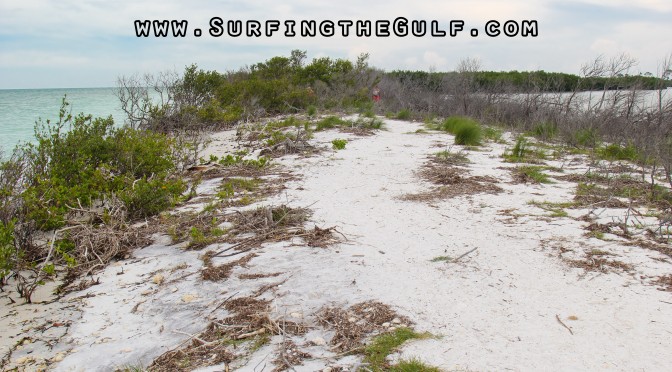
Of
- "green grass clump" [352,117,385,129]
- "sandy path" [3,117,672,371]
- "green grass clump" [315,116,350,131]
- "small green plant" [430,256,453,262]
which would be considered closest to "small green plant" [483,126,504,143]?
"green grass clump" [352,117,385,129]

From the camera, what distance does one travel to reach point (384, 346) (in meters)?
2.98

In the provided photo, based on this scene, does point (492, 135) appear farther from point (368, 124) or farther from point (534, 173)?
point (534, 173)

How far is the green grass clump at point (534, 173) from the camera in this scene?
716 cm

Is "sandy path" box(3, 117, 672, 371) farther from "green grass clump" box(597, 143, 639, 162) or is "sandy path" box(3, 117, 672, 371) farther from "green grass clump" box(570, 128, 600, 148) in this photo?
"green grass clump" box(570, 128, 600, 148)

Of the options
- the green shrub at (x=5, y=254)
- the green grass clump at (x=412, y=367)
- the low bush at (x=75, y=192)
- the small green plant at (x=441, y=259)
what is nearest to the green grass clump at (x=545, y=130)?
the low bush at (x=75, y=192)

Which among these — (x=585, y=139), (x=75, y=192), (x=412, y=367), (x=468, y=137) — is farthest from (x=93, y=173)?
(x=585, y=139)

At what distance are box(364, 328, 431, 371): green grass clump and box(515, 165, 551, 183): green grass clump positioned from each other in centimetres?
467

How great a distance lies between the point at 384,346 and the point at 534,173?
5193 millimetres

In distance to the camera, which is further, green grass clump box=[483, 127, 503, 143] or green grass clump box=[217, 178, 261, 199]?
green grass clump box=[483, 127, 503, 143]

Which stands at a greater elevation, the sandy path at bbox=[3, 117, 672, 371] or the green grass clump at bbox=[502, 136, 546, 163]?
the green grass clump at bbox=[502, 136, 546, 163]

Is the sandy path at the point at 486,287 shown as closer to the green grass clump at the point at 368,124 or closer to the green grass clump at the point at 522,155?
the green grass clump at the point at 522,155

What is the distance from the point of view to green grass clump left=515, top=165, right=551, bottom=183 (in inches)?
282

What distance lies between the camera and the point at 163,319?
11.8ft

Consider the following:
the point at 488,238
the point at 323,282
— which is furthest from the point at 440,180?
the point at 323,282
